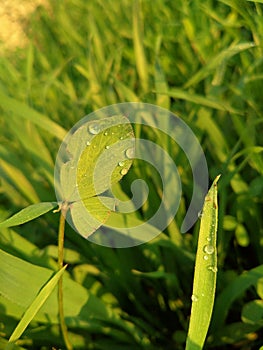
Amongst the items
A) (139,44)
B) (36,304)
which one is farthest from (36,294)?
(139,44)

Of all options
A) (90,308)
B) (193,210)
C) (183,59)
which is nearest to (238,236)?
(193,210)

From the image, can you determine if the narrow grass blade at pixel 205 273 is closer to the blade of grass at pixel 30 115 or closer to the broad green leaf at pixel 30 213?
the broad green leaf at pixel 30 213

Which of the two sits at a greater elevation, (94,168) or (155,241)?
(94,168)

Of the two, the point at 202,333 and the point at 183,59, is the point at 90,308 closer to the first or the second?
the point at 202,333

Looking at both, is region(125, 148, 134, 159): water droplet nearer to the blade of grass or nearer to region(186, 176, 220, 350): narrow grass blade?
region(186, 176, 220, 350): narrow grass blade

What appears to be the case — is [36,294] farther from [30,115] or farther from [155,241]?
[30,115]

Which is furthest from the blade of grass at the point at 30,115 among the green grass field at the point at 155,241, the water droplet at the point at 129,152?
the water droplet at the point at 129,152

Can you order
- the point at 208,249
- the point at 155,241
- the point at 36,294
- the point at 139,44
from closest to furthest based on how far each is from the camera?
the point at 208,249
the point at 36,294
the point at 155,241
the point at 139,44

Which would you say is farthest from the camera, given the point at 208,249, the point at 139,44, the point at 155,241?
the point at 139,44

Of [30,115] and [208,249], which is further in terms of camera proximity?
[30,115]
